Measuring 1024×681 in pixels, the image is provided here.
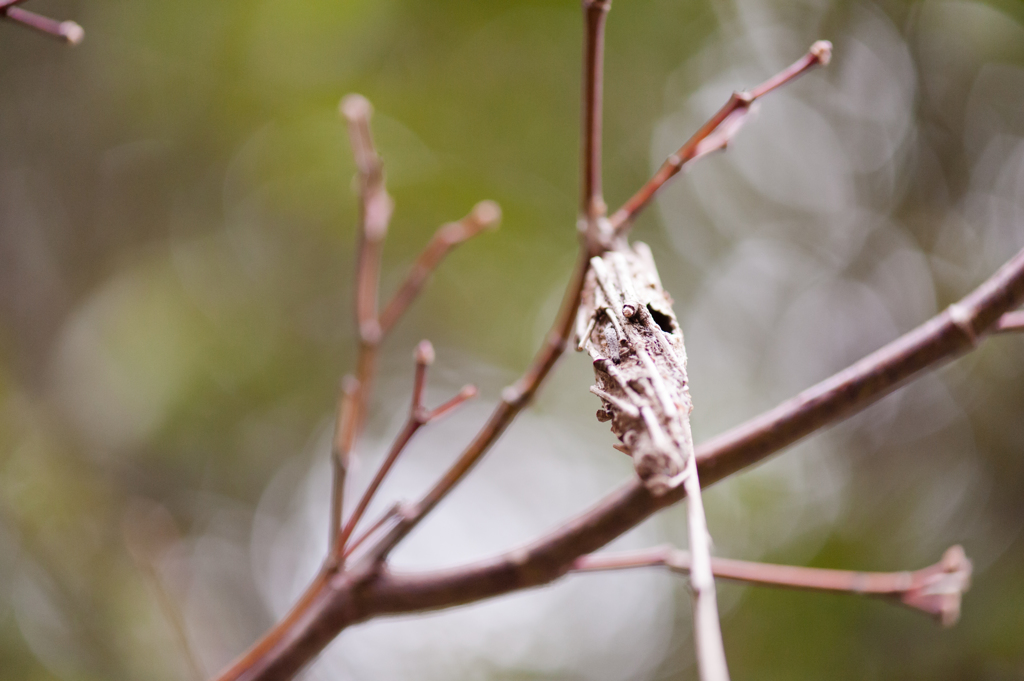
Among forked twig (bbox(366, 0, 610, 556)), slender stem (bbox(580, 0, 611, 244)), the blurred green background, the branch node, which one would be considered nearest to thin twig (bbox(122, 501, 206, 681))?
the blurred green background

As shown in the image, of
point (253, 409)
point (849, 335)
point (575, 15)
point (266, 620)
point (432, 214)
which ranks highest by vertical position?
point (575, 15)

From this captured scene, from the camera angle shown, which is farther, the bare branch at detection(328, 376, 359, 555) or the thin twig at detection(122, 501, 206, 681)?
the thin twig at detection(122, 501, 206, 681)

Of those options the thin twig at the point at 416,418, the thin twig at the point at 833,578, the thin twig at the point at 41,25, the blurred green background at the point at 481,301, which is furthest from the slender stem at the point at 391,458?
the blurred green background at the point at 481,301

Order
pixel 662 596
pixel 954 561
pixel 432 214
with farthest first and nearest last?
pixel 662 596 → pixel 432 214 → pixel 954 561

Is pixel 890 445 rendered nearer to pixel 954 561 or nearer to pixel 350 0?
pixel 954 561

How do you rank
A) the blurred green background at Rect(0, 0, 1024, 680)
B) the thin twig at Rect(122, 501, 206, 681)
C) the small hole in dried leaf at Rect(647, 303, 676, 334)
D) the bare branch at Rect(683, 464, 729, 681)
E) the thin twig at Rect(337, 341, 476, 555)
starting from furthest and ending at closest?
the blurred green background at Rect(0, 0, 1024, 680) → the thin twig at Rect(122, 501, 206, 681) → the thin twig at Rect(337, 341, 476, 555) → the small hole in dried leaf at Rect(647, 303, 676, 334) → the bare branch at Rect(683, 464, 729, 681)

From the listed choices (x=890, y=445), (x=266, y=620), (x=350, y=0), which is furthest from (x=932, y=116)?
(x=266, y=620)

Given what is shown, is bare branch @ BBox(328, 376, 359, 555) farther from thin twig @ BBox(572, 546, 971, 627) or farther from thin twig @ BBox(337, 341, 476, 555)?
thin twig @ BBox(572, 546, 971, 627)

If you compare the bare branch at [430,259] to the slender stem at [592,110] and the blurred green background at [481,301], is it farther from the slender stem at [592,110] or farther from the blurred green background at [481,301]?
the blurred green background at [481,301]

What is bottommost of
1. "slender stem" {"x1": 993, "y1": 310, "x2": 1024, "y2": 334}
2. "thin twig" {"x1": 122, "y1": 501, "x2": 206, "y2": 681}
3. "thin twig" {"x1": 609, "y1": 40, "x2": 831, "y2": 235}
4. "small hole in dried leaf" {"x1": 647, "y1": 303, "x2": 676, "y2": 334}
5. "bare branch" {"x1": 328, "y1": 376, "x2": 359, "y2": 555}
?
"thin twig" {"x1": 122, "y1": 501, "x2": 206, "y2": 681}
